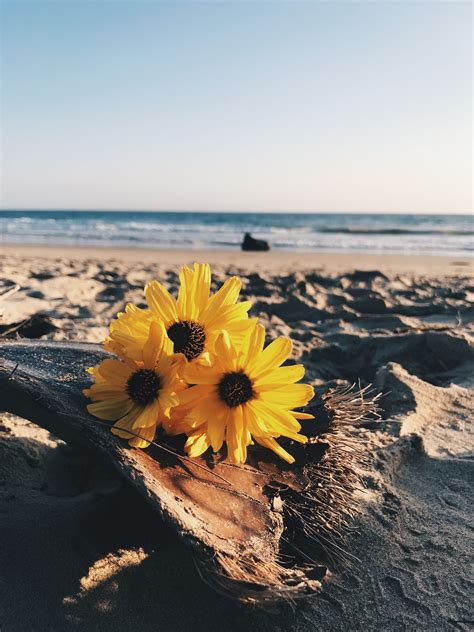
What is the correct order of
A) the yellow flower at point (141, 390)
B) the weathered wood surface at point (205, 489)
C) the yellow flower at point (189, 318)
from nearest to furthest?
the weathered wood surface at point (205, 489)
the yellow flower at point (141, 390)
the yellow flower at point (189, 318)

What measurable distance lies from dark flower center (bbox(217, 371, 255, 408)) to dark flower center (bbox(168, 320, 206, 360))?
0.45ft

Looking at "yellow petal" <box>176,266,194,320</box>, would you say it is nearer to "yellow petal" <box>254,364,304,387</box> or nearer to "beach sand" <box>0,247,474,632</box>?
"yellow petal" <box>254,364,304,387</box>

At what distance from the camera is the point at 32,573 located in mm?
1524

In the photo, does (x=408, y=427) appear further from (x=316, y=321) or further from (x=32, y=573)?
(x=316, y=321)

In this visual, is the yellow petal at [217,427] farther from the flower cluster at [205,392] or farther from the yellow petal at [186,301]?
the yellow petal at [186,301]

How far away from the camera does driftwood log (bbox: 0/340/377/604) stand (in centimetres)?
129

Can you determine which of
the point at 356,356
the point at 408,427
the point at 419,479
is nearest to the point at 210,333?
the point at 419,479

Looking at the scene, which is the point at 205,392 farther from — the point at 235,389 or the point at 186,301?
the point at 186,301

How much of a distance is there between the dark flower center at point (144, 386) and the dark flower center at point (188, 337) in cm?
12

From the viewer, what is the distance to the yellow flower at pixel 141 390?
143 cm

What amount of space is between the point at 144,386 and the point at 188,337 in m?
0.20

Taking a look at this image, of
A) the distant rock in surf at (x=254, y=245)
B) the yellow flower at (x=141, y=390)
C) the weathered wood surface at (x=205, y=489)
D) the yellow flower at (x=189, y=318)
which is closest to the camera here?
the weathered wood surface at (x=205, y=489)

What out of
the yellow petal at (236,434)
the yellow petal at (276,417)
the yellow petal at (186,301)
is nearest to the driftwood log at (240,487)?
the yellow petal at (236,434)

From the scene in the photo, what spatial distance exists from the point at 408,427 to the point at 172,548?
1479mm
